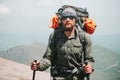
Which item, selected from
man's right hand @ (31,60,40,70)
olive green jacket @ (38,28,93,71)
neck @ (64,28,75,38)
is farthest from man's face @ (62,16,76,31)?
man's right hand @ (31,60,40,70)

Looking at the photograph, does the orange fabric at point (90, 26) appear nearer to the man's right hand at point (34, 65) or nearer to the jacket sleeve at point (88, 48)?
the jacket sleeve at point (88, 48)

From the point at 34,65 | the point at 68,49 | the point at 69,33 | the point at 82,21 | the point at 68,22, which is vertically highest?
the point at 82,21

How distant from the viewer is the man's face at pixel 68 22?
27.5 feet

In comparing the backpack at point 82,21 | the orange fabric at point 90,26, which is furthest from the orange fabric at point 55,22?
the orange fabric at point 90,26

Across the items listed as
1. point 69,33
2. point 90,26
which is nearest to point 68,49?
point 69,33

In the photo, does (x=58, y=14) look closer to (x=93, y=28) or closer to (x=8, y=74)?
(x=93, y=28)

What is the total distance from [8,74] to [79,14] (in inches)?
767

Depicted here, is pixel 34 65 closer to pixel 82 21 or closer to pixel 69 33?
pixel 69 33

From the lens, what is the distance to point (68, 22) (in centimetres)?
836

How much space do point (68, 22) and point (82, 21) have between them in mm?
857

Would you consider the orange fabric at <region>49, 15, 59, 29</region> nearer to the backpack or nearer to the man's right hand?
the backpack

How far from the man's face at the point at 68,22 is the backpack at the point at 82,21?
1.48ft

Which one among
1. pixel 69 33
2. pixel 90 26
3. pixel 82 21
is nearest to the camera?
pixel 69 33

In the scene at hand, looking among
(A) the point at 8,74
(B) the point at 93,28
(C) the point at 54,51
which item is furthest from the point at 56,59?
(A) the point at 8,74
